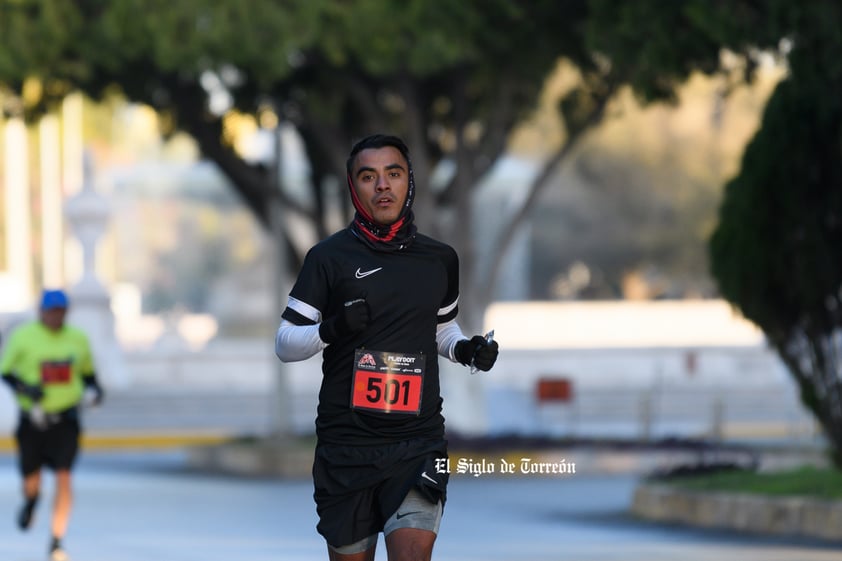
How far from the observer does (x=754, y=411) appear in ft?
120

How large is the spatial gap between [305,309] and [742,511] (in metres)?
9.21

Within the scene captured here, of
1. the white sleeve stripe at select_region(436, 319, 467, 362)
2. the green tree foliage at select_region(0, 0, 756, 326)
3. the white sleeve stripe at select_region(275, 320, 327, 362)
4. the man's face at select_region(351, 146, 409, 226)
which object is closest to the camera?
the white sleeve stripe at select_region(275, 320, 327, 362)

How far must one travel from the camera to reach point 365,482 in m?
6.93

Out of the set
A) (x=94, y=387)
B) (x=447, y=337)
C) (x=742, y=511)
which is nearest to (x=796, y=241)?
(x=742, y=511)

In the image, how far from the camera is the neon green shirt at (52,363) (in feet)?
45.5

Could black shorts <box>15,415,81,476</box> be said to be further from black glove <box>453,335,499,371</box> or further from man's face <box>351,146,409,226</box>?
man's face <box>351,146,409,226</box>

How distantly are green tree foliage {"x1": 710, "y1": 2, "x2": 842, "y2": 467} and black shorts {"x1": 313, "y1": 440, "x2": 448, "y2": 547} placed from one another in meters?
8.99

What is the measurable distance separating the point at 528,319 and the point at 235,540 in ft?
114

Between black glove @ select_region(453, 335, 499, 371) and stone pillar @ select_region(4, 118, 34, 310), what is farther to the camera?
stone pillar @ select_region(4, 118, 34, 310)

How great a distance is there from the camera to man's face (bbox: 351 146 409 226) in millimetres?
6918

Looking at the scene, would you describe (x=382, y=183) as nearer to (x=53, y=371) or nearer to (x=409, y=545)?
(x=409, y=545)

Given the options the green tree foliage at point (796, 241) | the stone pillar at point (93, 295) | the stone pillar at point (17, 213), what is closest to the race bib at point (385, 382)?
the green tree foliage at point (796, 241)

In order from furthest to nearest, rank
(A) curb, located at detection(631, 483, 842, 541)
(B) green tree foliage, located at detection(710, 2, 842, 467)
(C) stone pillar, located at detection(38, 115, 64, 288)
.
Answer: (C) stone pillar, located at detection(38, 115, 64, 288), (B) green tree foliage, located at detection(710, 2, 842, 467), (A) curb, located at detection(631, 483, 842, 541)

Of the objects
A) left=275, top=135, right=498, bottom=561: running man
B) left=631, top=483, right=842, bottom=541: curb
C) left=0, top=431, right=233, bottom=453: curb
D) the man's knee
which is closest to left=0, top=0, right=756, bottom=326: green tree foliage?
left=631, top=483, right=842, bottom=541: curb
